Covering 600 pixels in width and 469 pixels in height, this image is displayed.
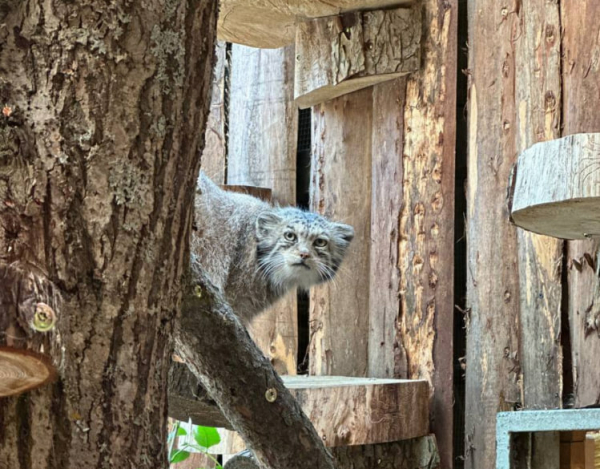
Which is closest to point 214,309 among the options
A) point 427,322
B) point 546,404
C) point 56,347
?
point 56,347

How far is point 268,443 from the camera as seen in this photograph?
248 cm

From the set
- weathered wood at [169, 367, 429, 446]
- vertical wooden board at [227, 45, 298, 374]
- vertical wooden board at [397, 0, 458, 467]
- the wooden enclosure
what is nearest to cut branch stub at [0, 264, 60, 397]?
the wooden enclosure

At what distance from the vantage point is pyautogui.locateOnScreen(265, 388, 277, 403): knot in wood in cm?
245

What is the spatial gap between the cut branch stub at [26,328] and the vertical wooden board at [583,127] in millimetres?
2581

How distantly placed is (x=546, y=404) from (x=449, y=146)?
1.44 meters

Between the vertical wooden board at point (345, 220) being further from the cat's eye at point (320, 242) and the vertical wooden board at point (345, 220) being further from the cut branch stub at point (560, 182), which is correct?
the cut branch stub at point (560, 182)

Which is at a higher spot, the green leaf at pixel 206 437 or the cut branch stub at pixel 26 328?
the cut branch stub at pixel 26 328

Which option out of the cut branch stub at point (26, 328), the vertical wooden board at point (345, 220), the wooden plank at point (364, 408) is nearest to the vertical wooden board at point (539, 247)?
the wooden plank at point (364, 408)

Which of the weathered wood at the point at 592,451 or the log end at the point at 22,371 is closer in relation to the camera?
the log end at the point at 22,371

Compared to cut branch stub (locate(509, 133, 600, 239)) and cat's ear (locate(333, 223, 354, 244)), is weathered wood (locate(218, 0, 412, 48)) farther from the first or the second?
cut branch stub (locate(509, 133, 600, 239))

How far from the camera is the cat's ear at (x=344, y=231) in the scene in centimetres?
495

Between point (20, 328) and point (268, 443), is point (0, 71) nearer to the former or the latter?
point (20, 328)

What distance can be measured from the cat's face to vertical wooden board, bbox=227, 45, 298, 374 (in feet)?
1.82

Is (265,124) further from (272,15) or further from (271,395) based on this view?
(271,395)
